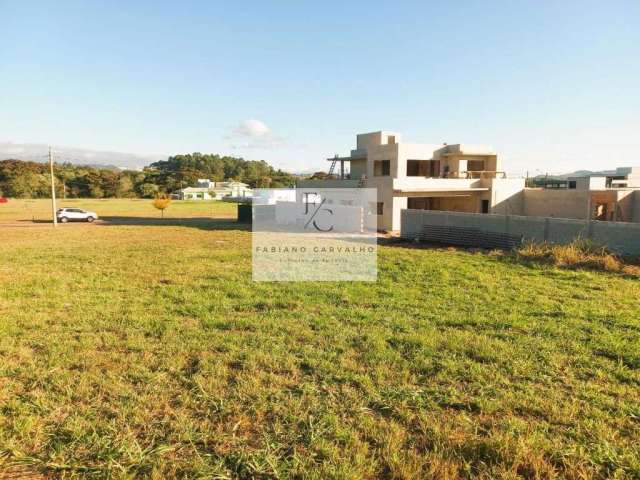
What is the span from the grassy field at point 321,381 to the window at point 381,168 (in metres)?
19.3

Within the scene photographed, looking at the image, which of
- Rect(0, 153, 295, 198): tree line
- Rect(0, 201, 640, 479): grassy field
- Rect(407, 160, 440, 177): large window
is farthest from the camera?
Rect(0, 153, 295, 198): tree line

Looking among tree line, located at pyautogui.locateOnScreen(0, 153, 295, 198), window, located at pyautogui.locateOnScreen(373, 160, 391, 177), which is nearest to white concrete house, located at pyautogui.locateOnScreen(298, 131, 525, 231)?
window, located at pyautogui.locateOnScreen(373, 160, 391, 177)

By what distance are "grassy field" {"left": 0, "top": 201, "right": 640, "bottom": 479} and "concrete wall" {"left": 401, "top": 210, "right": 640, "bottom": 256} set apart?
4.83 m

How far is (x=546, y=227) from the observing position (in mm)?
14742

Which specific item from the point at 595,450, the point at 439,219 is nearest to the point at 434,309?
the point at 595,450

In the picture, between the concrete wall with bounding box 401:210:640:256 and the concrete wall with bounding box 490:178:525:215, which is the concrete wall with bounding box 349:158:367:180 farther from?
the concrete wall with bounding box 401:210:640:256

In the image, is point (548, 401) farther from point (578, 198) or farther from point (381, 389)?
point (578, 198)

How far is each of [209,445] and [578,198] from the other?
28791 mm

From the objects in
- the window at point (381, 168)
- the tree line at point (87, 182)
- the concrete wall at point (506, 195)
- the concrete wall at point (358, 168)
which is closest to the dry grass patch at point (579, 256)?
the concrete wall at point (506, 195)

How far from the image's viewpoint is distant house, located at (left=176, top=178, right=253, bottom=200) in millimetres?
78062

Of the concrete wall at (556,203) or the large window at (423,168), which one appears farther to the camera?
the large window at (423,168)

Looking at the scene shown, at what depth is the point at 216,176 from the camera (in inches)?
4732

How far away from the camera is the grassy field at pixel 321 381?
3330mm

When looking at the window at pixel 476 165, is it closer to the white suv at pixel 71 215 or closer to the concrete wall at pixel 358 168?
the concrete wall at pixel 358 168
